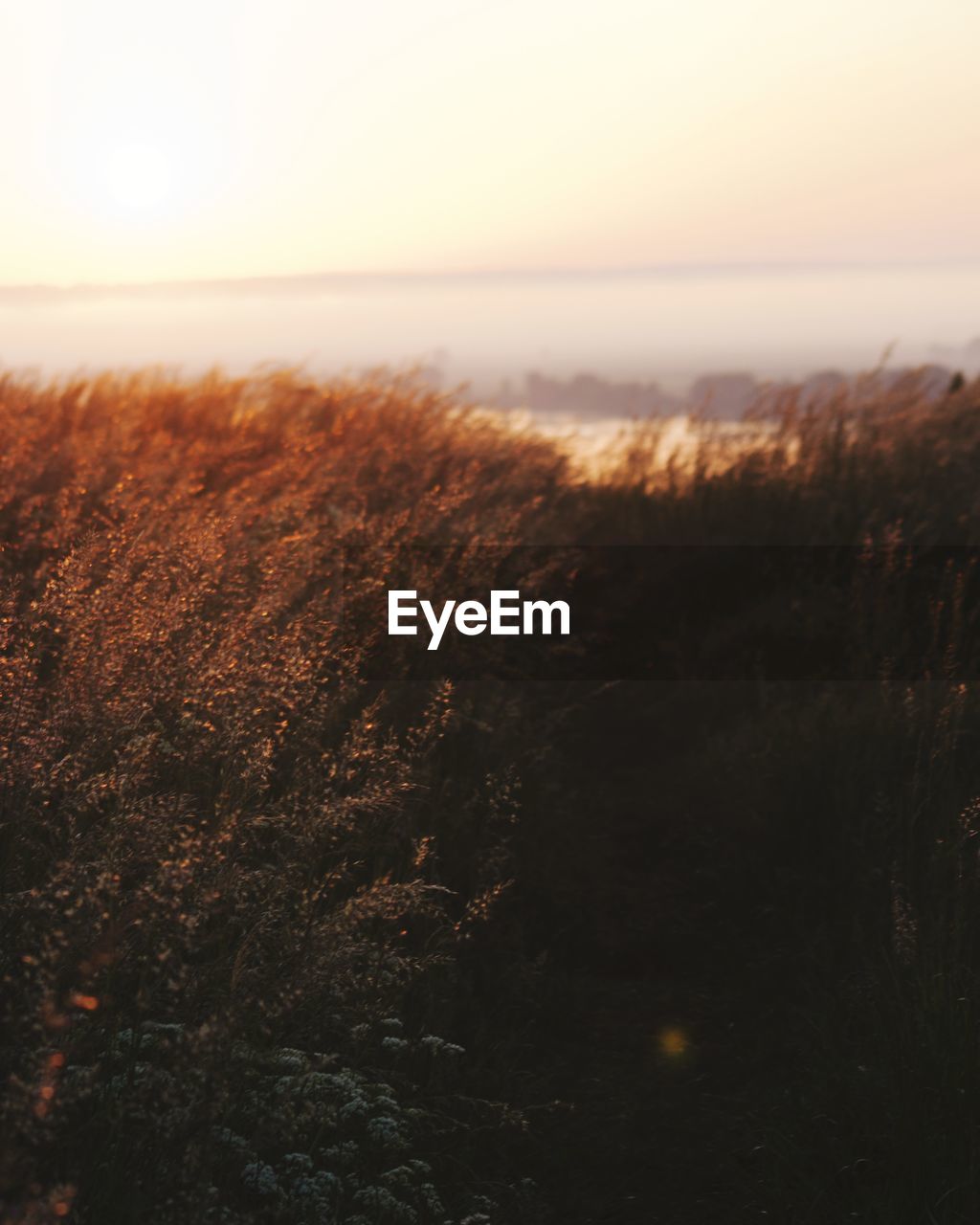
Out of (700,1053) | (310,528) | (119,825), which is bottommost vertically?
(700,1053)

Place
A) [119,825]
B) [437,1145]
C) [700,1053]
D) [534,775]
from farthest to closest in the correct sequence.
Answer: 1. [534,775]
2. [700,1053]
3. [437,1145]
4. [119,825]

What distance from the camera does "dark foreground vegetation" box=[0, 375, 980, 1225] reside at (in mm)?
2188

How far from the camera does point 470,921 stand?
3.49 metres

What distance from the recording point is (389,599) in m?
4.61

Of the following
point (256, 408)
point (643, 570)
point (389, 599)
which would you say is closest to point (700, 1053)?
point (389, 599)

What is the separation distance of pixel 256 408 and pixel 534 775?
4.63 meters

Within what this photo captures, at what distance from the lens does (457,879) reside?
3584 mm

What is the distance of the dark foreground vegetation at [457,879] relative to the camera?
219 cm

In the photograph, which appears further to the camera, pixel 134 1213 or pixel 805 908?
pixel 805 908

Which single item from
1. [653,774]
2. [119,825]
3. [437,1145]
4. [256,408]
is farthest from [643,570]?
[119,825]

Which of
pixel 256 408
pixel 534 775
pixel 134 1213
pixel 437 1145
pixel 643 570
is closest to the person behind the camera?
pixel 134 1213

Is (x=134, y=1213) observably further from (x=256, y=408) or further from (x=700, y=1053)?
(x=256, y=408)

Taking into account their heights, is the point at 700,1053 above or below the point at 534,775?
below

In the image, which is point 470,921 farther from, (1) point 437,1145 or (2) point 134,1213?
(2) point 134,1213
